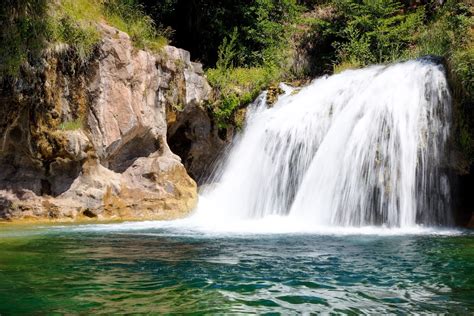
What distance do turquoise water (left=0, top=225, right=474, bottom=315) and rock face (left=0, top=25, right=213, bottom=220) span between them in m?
3.77

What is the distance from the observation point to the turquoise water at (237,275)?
11.9 ft

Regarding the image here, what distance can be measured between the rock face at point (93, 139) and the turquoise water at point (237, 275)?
3.77 meters

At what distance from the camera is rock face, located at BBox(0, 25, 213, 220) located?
10.7 m

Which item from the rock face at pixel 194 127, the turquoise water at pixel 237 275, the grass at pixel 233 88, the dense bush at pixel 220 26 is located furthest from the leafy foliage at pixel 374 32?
the turquoise water at pixel 237 275

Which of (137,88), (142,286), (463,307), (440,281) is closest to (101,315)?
(142,286)

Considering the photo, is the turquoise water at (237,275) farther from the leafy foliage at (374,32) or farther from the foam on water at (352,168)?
the leafy foliage at (374,32)

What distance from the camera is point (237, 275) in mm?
4547

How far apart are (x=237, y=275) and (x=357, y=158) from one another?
6080mm

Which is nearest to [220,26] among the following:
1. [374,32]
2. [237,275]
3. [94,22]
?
[374,32]

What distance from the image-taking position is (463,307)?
351cm

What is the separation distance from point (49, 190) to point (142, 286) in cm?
758

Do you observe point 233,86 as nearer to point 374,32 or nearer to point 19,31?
point 374,32

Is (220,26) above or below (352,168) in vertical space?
above

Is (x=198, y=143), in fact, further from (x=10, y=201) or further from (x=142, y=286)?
(x=142, y=286)
